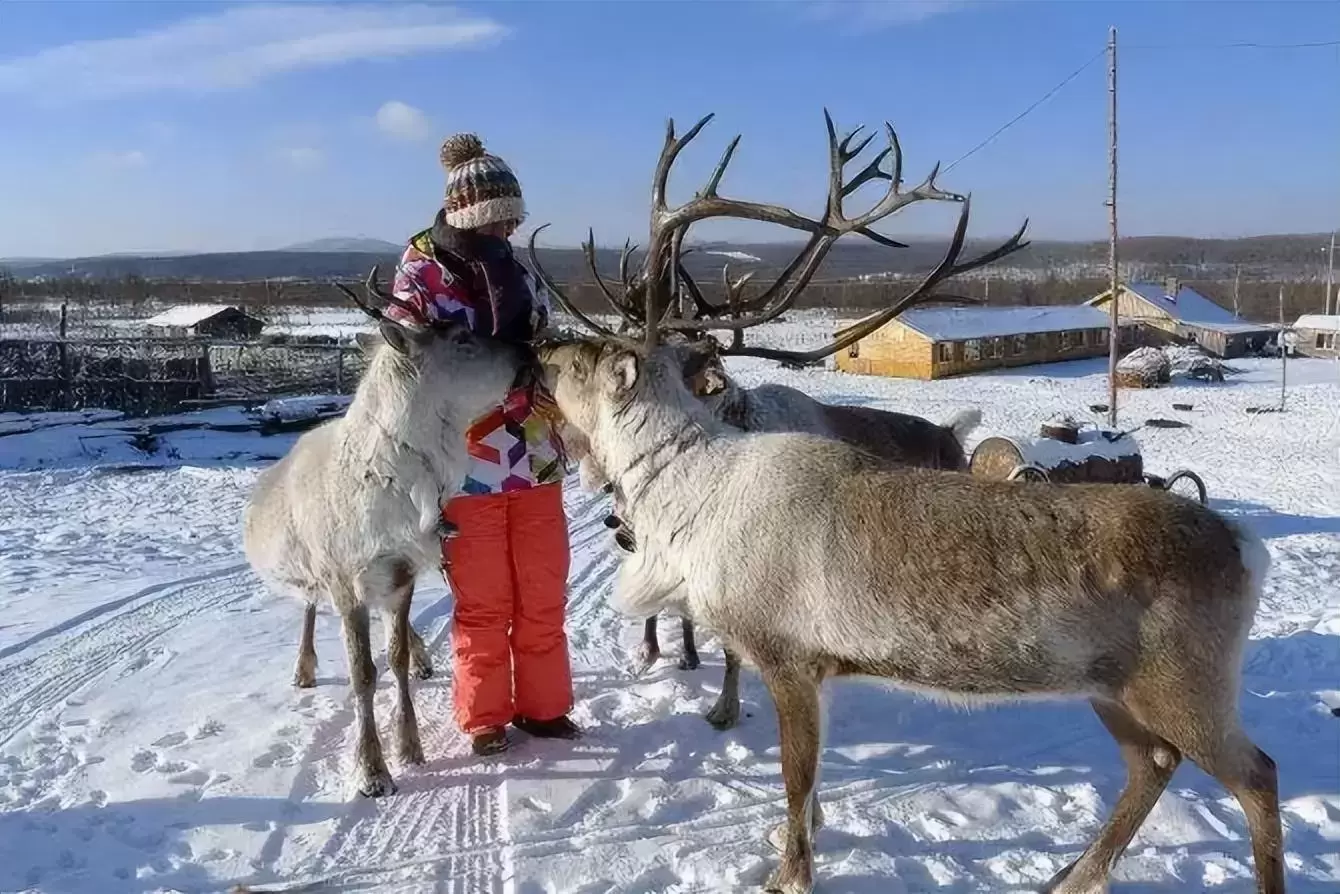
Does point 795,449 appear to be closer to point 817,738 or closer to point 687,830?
point 817,738

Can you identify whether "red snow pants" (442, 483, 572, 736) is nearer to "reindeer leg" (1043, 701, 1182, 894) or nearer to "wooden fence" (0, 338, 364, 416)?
"reindeer leg" (1043, 701, 1182, 894)

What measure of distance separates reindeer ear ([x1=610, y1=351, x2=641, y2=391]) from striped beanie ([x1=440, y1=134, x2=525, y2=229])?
0.98 metres

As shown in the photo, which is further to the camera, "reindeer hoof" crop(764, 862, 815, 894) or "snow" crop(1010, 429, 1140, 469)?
"snow" crop(1010, 429, 1140, 469)

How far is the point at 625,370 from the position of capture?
4.25 metres


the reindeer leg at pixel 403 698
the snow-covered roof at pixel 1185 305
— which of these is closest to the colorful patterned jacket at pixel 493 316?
the reindeer leg at pixel 403 698

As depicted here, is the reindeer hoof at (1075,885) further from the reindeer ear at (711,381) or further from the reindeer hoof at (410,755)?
the reindeer hoof at (410,755)

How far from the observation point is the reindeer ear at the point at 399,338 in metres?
4.45

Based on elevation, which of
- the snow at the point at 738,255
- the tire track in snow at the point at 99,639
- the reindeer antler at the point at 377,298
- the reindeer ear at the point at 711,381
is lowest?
the tire track in snow at the point at 99,639

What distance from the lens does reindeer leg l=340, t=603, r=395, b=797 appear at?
4.60m

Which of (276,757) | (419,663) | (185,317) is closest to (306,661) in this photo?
(419,663)

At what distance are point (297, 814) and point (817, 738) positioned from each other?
231 cm

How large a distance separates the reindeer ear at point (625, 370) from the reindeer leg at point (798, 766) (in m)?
1.33

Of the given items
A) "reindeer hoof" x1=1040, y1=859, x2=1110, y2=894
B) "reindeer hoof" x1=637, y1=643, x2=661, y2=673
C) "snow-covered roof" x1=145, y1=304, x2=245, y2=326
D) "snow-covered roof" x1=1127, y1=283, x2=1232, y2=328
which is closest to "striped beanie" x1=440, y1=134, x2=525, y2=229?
"reindeer hoof" x1=637, y1=643, x2=661, y2=673

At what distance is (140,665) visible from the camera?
618 centimetres
